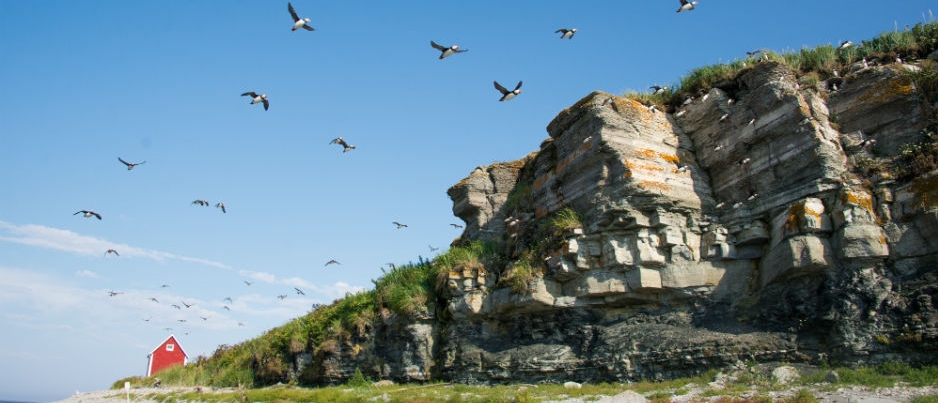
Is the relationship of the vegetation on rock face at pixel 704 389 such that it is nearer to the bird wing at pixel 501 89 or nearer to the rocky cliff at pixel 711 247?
the rocky cliff at pixel 711 247

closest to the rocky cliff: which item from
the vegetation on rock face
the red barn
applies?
the vegetation on rock face

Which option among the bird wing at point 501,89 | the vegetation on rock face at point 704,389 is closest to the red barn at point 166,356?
the vegetation on rock face at point 704,389

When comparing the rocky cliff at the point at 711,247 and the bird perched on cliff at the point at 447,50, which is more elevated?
the bird perched on cliff at the point at 447,50

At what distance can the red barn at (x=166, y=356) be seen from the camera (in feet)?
124

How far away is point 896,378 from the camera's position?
1018 cm

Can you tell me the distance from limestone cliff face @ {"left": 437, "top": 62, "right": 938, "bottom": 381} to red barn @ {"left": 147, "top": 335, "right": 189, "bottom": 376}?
28097 millimetres

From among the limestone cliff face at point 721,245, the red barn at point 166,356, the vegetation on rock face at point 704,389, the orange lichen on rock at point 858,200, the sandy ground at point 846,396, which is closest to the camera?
the sandy ground at point 846,396

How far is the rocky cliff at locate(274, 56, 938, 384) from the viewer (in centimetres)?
1173

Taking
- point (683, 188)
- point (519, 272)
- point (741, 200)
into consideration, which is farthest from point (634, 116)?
point (519, 272)

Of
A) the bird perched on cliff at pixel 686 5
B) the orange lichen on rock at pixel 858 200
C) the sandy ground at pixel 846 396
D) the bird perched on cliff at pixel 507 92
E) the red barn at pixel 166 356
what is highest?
the bird perched on cliff at pixel 686 5

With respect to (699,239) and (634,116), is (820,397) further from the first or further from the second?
(634,116)

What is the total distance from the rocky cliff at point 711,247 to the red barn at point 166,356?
25.9 metres

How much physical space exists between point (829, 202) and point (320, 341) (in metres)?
17.4

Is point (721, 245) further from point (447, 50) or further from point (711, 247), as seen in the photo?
point (447, 50)
